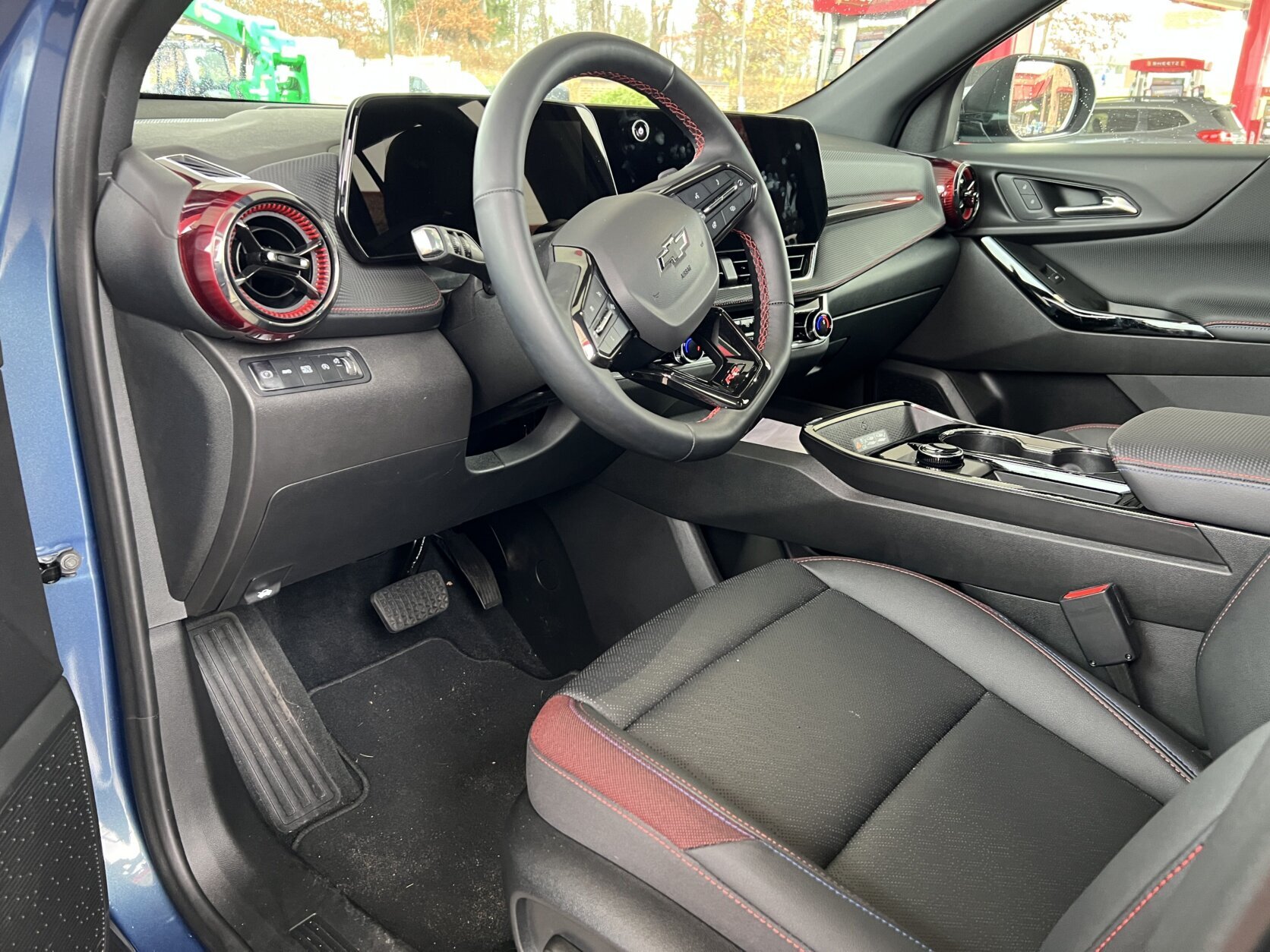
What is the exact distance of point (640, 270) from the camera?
Answer: 1033 mm

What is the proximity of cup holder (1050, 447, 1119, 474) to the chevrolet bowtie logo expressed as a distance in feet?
2.04

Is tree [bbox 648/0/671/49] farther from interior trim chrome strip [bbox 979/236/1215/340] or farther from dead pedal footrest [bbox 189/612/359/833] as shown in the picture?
dead pedal footrest [bbox 189/612/359/833]

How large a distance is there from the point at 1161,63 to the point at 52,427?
2.17 metres

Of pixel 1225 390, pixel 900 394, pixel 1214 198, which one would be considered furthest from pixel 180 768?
pixel 1214 198

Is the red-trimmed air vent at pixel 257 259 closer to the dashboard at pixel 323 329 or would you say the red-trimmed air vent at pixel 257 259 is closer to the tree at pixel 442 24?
the dashboard at pixel 323 329

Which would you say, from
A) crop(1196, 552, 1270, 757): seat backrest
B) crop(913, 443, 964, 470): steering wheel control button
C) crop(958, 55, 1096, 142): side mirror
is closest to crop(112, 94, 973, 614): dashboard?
crop(913, 443, 964, 470): steering wheel control button

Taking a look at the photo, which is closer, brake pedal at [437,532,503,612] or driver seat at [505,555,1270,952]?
driver seat at [505,555,1270,952]

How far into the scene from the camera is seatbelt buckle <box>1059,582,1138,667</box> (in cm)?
114

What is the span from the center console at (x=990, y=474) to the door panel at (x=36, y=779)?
962mm

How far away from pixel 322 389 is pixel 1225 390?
5.74 ft

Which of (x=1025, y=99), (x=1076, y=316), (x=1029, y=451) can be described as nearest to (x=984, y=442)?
(x=1029, y=451)

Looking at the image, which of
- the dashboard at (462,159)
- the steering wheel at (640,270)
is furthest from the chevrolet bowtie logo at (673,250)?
the dashboard at (462,159)

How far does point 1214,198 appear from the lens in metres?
2.00

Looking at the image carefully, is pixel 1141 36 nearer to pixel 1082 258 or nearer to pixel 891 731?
pixel 1082 258
